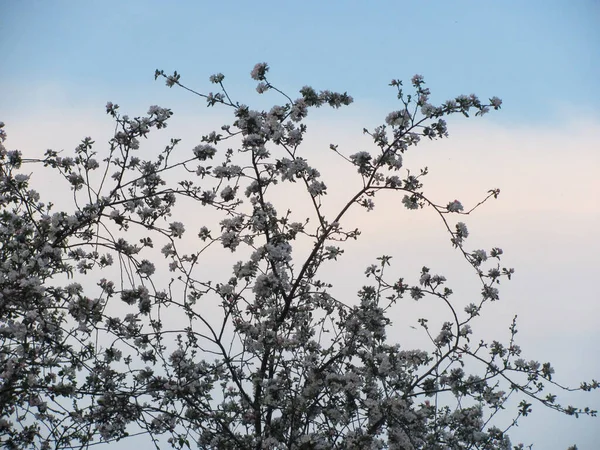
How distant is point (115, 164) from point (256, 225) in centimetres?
168

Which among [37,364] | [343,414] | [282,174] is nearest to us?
[37,364]

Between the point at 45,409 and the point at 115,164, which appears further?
the point at 115,164

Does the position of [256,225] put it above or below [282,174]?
below

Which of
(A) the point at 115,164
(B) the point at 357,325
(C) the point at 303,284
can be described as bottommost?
(B) the point at 357,325

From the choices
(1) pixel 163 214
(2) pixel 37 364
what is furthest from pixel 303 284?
(2) pixel 37 364

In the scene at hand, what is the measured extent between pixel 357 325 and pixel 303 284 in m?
0.69

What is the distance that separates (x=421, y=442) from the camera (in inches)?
272

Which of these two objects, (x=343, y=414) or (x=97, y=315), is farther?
(x=343, y=414)

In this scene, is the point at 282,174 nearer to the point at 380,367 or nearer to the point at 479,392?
the point at 380,367

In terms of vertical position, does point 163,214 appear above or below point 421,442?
above

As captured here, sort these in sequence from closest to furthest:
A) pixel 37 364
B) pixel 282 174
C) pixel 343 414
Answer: pixel 37 364 → pixel 343 414 → pixel 282 174

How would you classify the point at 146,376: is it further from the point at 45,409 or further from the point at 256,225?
the point at 256,225

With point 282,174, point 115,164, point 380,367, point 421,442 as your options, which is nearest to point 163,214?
point 115,164

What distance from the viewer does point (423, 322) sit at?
7.57m
